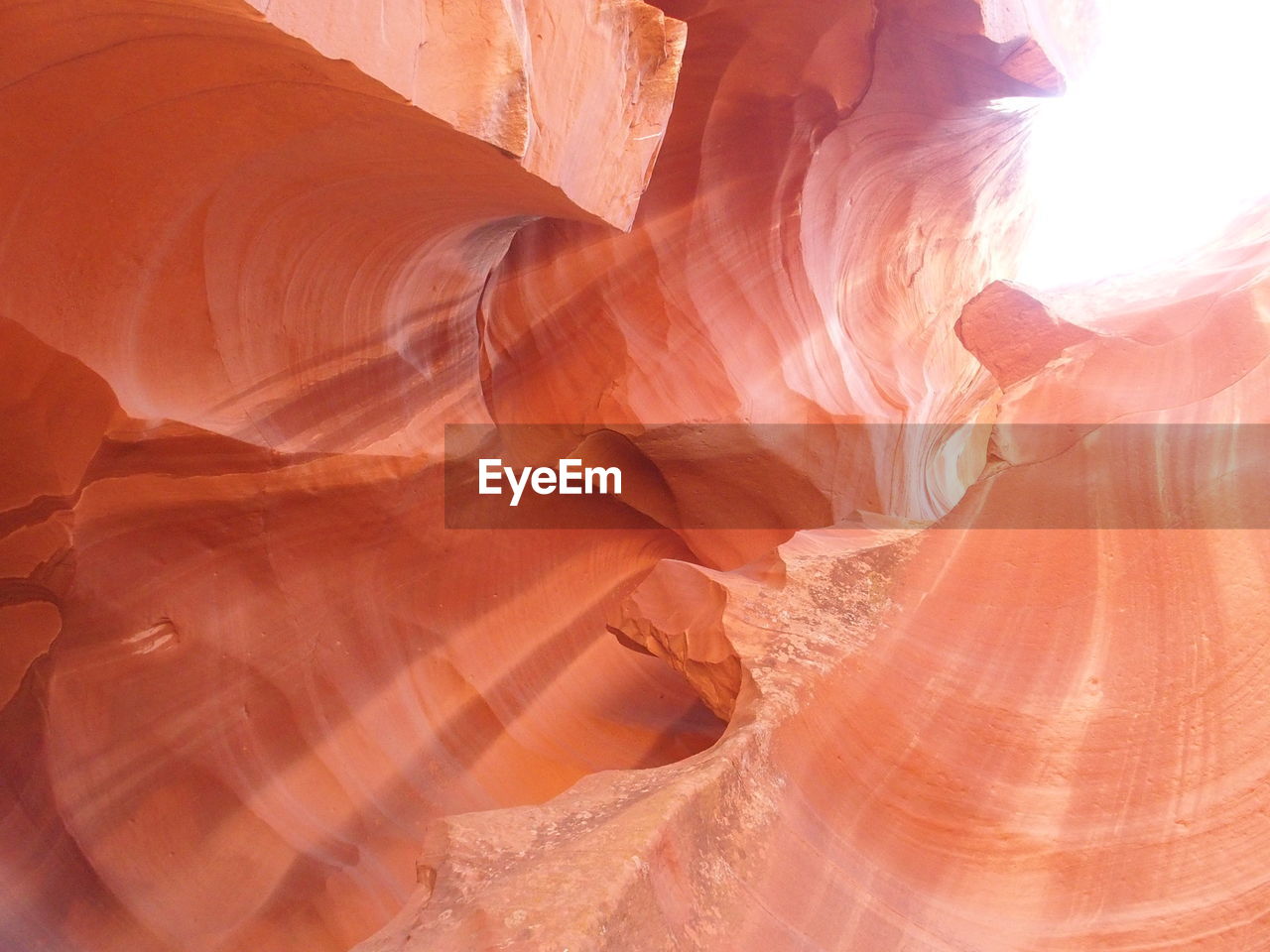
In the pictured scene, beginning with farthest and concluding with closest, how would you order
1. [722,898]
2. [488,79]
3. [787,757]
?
[787,757]
[488,79]
[722,898]

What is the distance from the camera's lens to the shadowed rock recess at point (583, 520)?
2033mm

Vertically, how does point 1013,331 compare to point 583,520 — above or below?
above

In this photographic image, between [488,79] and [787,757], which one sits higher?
[488,79]

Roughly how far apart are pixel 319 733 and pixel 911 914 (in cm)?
289

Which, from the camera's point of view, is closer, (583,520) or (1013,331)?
(1013,331)

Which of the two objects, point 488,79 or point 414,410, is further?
point 414,410

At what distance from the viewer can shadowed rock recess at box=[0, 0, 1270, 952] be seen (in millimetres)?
2033

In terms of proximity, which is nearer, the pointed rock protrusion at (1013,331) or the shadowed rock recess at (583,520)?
the shadowed rock recess at (583,520)

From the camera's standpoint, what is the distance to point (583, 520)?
520cm

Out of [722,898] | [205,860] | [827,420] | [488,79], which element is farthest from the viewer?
[827,420]

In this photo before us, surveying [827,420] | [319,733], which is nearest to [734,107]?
[827,420]

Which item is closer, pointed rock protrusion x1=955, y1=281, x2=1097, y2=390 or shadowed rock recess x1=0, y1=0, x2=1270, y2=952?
shadowed rock recess x1=0, y1=0, x2=1270, y2=952

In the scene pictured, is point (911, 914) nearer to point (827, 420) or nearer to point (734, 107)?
point (827, 420)

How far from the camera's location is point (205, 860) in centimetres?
349
